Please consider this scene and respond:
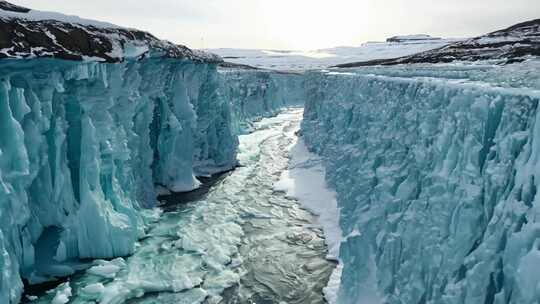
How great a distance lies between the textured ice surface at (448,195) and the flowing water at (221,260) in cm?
178

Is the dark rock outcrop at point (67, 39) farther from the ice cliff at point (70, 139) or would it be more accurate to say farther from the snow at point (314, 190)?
the snow at point (314, 190)

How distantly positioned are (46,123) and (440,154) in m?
10.2

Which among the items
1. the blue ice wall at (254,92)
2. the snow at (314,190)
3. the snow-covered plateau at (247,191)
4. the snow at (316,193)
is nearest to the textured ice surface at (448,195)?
the snow-covered plateau at (247,191)

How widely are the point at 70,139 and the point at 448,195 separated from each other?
449 inches

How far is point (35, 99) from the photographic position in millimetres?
12508

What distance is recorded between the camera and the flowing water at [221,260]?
12.6m

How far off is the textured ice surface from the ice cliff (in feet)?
25.7

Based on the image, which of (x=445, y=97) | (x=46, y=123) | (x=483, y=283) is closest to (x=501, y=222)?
(x=483, y=283)

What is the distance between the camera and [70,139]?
48.1 feet

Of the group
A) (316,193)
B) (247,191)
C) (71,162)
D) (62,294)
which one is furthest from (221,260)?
(316,193)

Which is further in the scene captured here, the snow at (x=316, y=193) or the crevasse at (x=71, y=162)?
the snow at (x=316, y=193)

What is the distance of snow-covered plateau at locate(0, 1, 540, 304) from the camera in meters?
7.37

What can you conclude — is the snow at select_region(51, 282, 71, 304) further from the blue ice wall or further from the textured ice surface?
the blue ice wall

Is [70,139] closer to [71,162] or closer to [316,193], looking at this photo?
[71,162]
